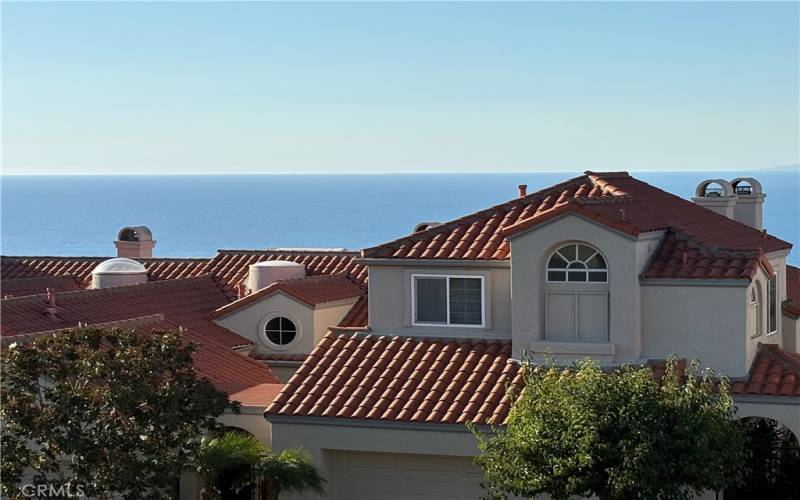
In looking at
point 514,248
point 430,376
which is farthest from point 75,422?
point 514,248

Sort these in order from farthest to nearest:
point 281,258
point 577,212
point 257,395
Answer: point 281,258, point 257,395, point 577,212

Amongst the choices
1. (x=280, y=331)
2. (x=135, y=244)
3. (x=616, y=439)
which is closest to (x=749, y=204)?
(x=280, y=331)

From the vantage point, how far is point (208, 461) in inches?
896

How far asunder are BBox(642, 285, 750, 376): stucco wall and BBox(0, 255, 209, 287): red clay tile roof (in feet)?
61.2

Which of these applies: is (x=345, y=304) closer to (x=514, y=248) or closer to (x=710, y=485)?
(x=514, y=248)

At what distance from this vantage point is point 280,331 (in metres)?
33.4

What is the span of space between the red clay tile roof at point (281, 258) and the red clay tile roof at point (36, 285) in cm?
392

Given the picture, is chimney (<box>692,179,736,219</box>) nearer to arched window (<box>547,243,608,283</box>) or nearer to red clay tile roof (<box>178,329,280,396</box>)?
red clay tile roof (<box>178,329,280,396</box>)

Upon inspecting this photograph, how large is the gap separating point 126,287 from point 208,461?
40.1 ft

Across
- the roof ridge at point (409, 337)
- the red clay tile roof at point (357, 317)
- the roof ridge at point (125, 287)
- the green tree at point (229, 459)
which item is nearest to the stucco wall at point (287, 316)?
the roof ridge at point (125, 287)

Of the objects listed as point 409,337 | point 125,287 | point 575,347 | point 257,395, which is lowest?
point 257,395

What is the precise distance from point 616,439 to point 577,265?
5522 mm

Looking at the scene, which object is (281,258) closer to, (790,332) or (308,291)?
(308,291)

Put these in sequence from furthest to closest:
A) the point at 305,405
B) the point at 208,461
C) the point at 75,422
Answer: the point at 305,405 → the point at 208,461 → the point at 75,422
